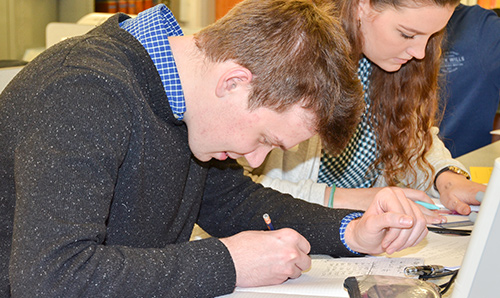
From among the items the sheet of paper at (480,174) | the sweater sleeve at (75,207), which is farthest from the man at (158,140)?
the sheet of paper at (480,174)

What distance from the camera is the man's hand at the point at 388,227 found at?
108 cm

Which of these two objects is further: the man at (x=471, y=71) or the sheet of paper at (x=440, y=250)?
the man at (x=471, y=71)

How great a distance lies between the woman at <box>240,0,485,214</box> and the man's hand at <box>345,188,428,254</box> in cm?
31

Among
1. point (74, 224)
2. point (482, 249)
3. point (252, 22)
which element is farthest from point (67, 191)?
point (482, 249)

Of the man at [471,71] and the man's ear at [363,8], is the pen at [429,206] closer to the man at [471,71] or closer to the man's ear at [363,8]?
the man's ear at [363,8]

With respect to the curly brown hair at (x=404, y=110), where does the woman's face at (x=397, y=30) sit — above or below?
above

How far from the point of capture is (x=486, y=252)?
1.99 feet

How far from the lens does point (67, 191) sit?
2.54 ft

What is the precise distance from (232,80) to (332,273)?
0.40m

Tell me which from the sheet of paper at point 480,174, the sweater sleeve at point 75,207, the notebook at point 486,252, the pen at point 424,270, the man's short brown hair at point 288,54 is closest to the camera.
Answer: the notebook at point 486,252

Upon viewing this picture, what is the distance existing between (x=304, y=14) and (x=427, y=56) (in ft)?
2.78

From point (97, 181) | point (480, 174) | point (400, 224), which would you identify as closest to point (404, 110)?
point (480, 174)

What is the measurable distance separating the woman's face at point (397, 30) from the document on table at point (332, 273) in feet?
2.01

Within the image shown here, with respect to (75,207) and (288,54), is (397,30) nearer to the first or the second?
(288,54)
